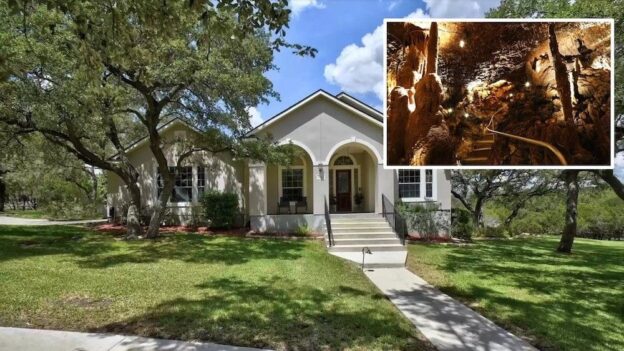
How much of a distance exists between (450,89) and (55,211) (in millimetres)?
28427

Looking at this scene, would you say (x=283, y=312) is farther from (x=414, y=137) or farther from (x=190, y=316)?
(x=414, y=137)

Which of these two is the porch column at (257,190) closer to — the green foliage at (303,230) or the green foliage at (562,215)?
the green foliage at (303,230)

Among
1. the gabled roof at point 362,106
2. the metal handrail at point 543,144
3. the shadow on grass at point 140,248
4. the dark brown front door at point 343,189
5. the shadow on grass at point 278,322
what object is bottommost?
the shadow on grass at point 278,322

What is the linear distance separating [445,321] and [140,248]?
32.3ft

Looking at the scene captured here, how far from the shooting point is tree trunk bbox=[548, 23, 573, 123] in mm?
9641

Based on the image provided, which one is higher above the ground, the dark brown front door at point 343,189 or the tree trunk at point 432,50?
the tree trunk at point 432,50

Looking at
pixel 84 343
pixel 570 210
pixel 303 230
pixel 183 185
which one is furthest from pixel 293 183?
pixel 84 343

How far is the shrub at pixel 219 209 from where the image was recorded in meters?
18.4

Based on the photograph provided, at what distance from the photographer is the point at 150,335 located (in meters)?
5.35

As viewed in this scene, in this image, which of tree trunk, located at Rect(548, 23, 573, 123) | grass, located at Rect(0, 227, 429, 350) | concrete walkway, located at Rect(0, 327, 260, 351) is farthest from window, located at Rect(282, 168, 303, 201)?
concrete walkway, located at Rect(0, 327, 260, 351)

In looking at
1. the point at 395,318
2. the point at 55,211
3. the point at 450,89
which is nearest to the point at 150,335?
the point at 395,318

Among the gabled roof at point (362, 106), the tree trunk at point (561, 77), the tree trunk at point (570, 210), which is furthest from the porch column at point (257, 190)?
the tree trunk at point (570, 210)

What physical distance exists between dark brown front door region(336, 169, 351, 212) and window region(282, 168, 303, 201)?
6.17ft

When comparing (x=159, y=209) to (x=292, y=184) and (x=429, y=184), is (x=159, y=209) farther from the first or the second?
(x=429, y=184)
